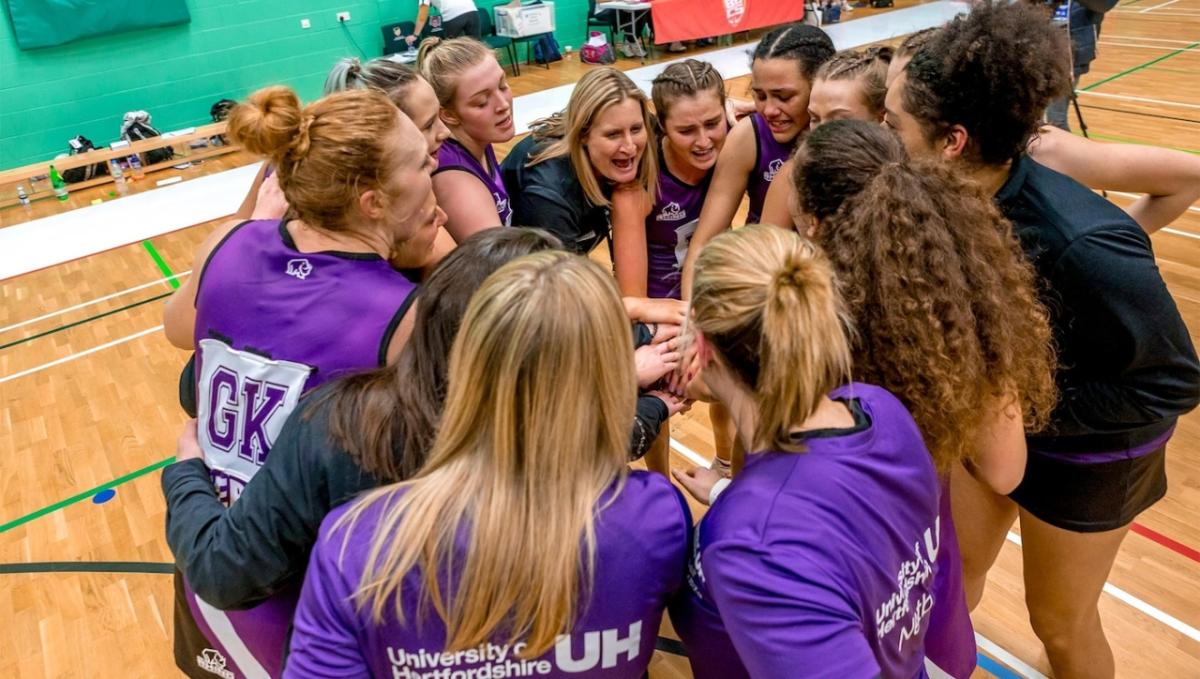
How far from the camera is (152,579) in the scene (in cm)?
284

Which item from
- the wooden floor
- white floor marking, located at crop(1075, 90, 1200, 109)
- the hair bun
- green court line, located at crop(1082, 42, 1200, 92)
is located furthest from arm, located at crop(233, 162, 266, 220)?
green court line, located at crop(1082, 42, 1200, 92)

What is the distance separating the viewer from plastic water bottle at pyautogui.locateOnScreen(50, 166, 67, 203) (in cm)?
749

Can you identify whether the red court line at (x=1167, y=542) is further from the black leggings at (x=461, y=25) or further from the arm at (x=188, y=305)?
the black leggings at (x=461, y=25)

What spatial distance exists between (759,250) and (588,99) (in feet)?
4.52

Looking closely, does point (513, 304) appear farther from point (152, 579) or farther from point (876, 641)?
point (152, 579)

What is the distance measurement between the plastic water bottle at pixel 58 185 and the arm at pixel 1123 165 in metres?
8.54

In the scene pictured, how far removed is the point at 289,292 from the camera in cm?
139

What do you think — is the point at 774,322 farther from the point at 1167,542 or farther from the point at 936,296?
the point at 1167,542

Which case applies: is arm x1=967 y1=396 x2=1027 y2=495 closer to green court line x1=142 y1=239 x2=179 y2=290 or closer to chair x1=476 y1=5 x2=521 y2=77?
green court line x1=142 y1=239 x2=179 y2=290

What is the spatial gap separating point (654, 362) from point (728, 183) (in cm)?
94

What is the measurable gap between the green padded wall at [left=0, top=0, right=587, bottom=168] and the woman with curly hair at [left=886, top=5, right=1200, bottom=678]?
9182mm

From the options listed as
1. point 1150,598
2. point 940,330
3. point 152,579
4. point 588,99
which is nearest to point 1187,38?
point 1150,598

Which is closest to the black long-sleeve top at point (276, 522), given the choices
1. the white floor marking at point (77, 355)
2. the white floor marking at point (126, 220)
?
the white floor marking at point (77, 355)

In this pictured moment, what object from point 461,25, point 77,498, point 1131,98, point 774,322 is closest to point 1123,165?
point 774,322
